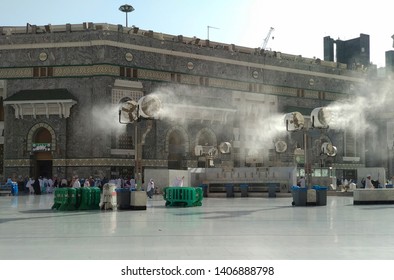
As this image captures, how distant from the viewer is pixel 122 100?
40719mm

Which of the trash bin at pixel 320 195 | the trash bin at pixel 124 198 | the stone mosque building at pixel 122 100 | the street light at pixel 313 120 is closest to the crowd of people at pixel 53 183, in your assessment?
the stone mosque building at pixel 122 100

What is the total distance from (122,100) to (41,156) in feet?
24.9

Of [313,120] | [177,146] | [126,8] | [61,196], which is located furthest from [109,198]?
[126,8]

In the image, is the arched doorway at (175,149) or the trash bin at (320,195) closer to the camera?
the trash bin at (320,195)

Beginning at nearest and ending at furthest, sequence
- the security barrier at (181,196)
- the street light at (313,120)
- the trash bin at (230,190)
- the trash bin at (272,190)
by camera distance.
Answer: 1. the security barrier at (181,196)
2. the street light at (313,120)
3. the trash bin at (272,190)
4. the trash bin at (230,190)

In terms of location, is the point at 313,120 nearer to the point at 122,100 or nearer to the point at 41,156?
the point at 122,100

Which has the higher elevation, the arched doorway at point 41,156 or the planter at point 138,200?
the arched doorway at point 41,156

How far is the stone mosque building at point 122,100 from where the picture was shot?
39.5m

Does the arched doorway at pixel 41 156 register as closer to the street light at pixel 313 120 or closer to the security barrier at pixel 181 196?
the security barrier at pixel 181 196

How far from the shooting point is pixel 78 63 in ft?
131

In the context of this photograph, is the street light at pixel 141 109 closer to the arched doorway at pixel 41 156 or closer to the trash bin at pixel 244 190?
the trash bin at pixel 244 190

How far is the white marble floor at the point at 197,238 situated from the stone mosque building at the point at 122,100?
20403 millimetres

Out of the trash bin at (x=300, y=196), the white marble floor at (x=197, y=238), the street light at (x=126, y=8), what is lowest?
the white marble floor at (x=197, y=238)

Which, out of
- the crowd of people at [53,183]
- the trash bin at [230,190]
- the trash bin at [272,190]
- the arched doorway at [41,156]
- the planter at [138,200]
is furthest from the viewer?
the arched doorway at [41,156]
